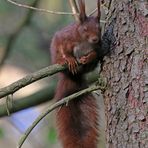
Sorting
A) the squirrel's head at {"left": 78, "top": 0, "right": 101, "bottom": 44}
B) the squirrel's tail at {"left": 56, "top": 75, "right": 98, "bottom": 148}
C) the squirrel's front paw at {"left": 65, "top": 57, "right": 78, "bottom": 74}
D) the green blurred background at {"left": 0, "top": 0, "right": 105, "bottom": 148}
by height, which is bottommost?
the green blurred background at {"left": 0, "top": 0, "right": 105, "bottom": 148}

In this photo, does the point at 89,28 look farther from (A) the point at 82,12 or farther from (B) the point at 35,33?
(B) the point at 35,33

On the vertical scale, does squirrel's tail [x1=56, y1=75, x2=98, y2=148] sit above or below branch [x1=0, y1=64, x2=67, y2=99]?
below

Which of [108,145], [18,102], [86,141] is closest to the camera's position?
[108,145]

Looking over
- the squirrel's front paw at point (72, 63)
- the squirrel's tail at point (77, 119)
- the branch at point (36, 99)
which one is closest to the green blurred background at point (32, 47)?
the branch at point (36, 99)

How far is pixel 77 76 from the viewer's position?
216 cm

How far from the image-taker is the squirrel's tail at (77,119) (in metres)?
2.14

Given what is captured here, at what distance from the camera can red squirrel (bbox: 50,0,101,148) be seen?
1.98 m

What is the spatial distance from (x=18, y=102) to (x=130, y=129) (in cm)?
131

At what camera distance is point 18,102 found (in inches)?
123

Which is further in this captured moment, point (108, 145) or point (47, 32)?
point (47, 32)

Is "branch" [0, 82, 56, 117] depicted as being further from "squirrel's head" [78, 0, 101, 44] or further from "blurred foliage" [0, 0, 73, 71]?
"blurred foliage" [0, 0, 73, 71]

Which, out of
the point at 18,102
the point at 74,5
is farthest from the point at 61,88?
the point at 18,102

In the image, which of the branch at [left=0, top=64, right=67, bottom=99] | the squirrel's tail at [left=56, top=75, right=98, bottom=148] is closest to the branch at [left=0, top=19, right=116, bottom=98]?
the branch at [left=0, top=64, right=67, bottom=99]

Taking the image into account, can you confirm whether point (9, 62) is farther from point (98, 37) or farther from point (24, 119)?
point (98, 37)
